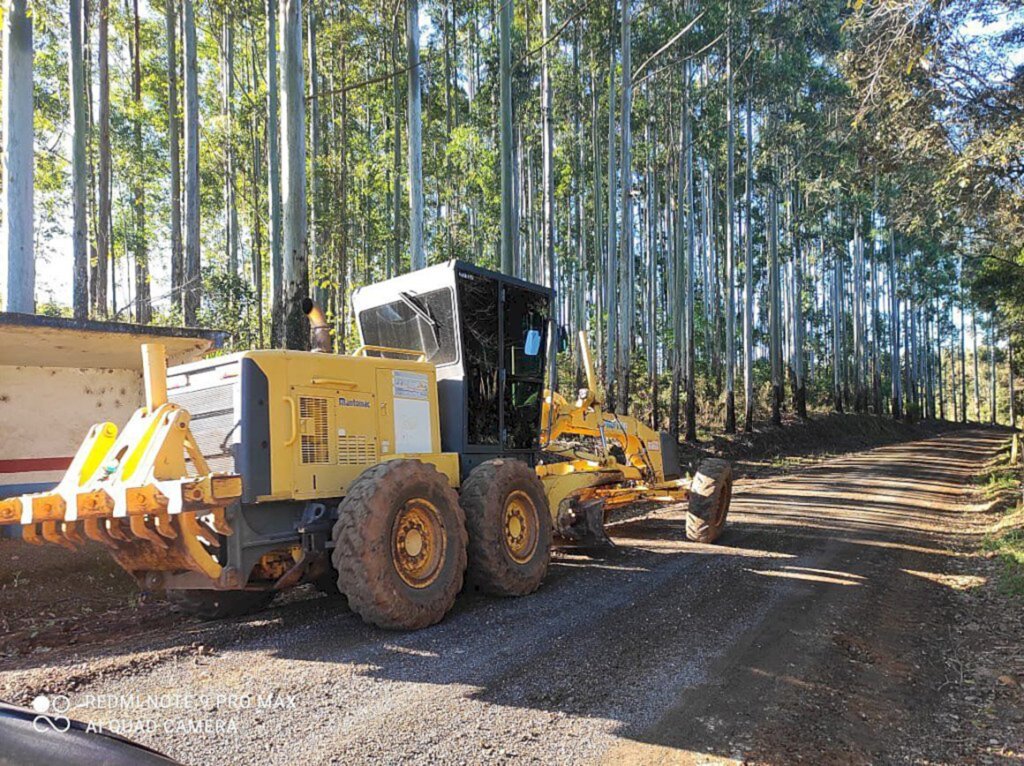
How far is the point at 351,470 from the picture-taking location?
5.47 metres

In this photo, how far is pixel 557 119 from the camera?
96.4 ft

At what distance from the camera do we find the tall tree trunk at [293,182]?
973cm

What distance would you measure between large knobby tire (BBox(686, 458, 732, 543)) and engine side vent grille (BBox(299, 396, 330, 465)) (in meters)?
4.99

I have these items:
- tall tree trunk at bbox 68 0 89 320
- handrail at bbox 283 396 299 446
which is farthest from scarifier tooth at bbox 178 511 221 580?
tall tree trunk at bbox 68 0 89 320

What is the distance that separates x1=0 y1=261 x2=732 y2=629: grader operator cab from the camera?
4539mm

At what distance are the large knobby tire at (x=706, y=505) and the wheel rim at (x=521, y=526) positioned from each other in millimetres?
2926

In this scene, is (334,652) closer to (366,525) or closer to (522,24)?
(366,525)

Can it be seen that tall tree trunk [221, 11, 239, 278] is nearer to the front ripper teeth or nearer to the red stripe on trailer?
the red stripe on trailer

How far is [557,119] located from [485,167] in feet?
24.4

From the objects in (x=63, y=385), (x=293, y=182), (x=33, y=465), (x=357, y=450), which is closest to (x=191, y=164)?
(x=293, y=182)

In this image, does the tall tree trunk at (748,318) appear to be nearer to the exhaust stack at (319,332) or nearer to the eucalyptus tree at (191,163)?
the eucalyptus tree at (191,163)

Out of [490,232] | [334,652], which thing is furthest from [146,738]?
[490,232]

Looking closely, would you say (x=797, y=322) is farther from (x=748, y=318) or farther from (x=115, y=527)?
(x=115, y=527)

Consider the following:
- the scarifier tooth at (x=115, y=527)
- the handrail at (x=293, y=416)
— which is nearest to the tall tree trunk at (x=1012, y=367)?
the handrail at (x=293, y=416)
